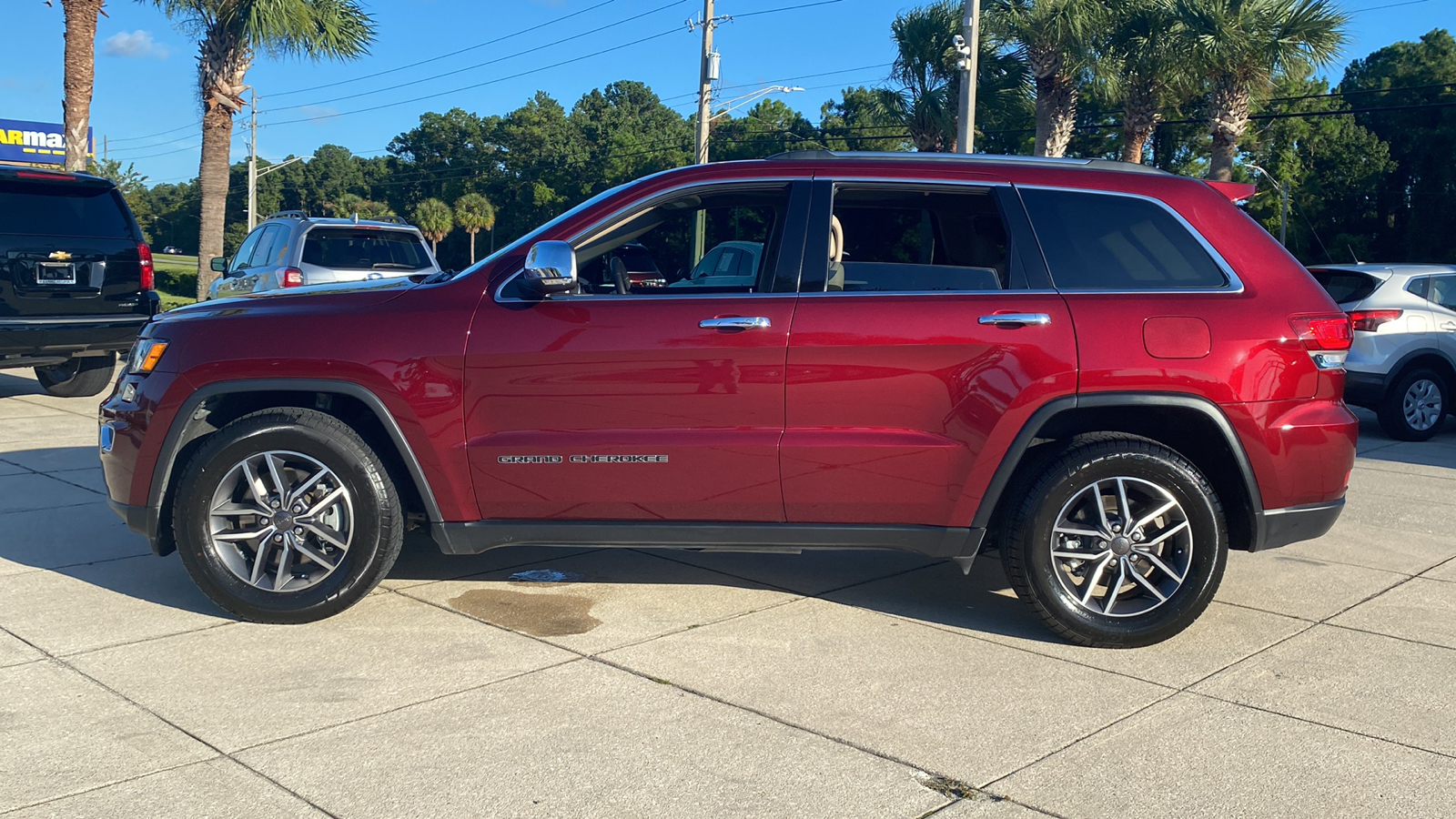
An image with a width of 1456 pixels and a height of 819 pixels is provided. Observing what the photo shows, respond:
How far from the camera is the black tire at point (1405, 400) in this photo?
1055cm

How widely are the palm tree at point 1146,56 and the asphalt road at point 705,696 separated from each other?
758 inches

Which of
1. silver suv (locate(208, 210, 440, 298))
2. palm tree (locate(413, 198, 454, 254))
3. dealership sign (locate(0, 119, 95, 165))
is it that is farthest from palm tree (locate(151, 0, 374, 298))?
palm tree (locate(413, 198, 454, 254))

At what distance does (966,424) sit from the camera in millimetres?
4277

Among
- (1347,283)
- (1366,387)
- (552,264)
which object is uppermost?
(1347,283)

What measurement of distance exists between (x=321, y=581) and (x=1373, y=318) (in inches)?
380

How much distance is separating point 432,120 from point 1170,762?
345 ft

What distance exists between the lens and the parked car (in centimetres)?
925

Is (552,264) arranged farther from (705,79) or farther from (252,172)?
(252,172)

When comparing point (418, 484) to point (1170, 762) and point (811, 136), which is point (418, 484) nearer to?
point (1170, 762)

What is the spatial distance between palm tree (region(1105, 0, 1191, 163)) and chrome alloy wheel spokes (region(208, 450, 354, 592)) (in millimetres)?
21689

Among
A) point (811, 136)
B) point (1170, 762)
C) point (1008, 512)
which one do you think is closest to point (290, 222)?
point (1008, 512)

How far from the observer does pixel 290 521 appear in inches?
174

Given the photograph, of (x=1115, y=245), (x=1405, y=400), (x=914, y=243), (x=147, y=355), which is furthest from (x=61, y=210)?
(x=1405, y=400)

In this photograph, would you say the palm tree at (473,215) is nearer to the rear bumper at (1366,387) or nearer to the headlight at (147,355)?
the rear bumper at (1366,387)
